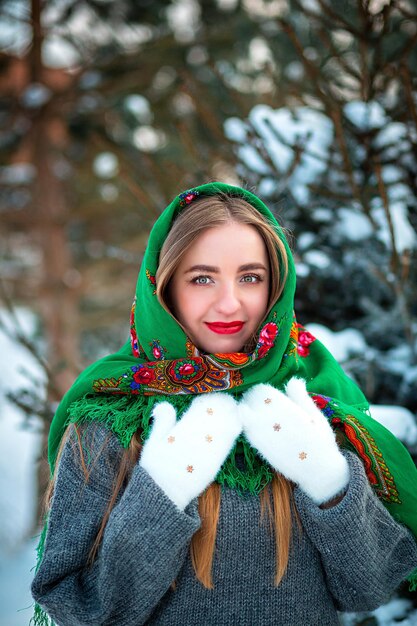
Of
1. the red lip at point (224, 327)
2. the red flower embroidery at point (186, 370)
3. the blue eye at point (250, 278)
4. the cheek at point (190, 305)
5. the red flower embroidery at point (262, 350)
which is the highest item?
the blue eye at point (250, 278)

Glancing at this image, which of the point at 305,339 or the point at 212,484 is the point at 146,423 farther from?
the point at 305,339

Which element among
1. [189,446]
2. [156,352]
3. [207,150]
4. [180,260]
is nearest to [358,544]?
[189,446]

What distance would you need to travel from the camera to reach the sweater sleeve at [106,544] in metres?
1.52

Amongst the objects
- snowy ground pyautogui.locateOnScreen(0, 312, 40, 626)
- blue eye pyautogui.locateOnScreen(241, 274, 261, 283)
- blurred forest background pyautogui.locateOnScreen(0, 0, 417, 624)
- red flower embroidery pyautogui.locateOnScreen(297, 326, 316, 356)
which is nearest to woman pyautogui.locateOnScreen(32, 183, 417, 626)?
blue eye pyautogui.locateOnScreen(241, 274, 261, 283)

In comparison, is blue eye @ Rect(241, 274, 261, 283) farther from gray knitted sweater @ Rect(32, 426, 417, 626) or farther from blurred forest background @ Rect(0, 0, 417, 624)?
blurred forest background @ Rect(0, 0, 417, 624)

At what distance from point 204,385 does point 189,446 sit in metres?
0.20

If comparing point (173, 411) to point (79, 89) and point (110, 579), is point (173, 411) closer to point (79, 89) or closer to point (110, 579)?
point (110, 579)

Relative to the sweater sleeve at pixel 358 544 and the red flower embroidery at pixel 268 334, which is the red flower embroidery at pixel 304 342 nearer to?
the red flower embroidery at pixel 268 334

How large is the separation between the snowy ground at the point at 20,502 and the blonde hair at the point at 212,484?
587mm

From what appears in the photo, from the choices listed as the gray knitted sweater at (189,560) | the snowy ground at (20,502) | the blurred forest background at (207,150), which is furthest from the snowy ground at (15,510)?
the gray knitted sweater at (189,560)

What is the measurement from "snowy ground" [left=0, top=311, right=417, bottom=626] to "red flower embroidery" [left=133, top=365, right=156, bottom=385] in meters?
0.76

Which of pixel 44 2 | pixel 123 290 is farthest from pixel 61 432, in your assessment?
pixel 123 290

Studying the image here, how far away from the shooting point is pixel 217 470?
1.59 metres

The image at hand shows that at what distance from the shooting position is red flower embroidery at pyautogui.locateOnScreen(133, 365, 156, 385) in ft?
5.66
